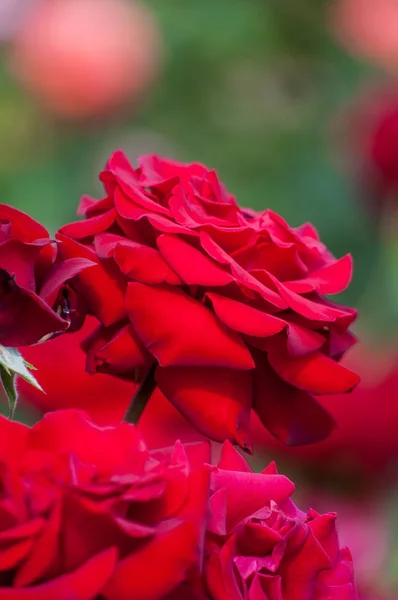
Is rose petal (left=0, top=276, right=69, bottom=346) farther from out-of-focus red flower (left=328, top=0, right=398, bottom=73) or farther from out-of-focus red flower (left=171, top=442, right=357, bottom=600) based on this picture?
out-of-focus red flower (left=328, top=0, right=398, bottom=73)

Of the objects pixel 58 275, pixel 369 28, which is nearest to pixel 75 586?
pixel 58 275

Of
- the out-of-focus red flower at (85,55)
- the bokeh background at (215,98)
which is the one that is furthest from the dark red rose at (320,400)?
the out-of-focus red flower at (85,55)

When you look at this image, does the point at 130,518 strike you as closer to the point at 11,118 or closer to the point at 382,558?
the point at 382,558

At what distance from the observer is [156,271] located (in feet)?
1.34

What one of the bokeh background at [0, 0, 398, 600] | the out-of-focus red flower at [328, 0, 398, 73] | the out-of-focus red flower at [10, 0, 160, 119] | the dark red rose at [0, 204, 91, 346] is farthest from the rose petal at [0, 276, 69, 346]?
the out-of-focus red flower at [328, 0, 398, 73]

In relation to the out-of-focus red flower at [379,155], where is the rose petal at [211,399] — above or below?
above

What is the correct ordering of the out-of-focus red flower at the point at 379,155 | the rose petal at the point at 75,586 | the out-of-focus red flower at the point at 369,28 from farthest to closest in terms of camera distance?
the out-of-focus red flower at the point at 369,28 → the out-of-focus red flower at the point at 379,155 → the rose petal at the point at 75,586

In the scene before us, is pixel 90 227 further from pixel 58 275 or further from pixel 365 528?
pixel 365 528

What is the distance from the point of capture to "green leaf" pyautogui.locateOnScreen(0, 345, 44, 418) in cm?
35

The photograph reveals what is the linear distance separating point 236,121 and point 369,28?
13.7 inches

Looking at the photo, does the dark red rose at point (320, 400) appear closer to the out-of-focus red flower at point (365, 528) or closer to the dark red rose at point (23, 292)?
the out-of-focus red flower at point (365, 528)

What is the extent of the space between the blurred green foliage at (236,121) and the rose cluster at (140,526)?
69.7 inches

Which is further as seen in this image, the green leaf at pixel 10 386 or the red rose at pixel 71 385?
the red rose at pixel 71 385

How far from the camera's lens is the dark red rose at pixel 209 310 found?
0.41 m
